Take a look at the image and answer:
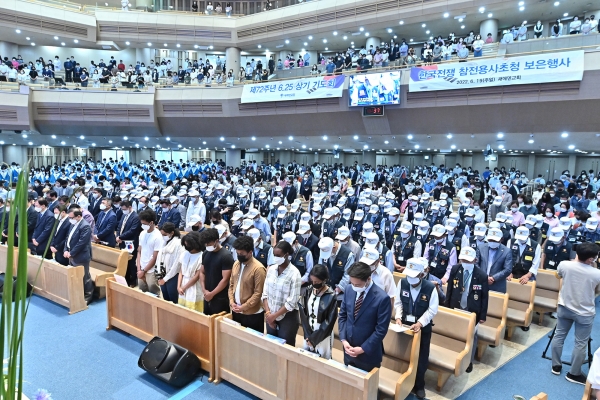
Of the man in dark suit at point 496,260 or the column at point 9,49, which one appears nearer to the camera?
the man in dark suit at point 496,260

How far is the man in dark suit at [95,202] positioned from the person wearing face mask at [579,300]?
33.5 feet

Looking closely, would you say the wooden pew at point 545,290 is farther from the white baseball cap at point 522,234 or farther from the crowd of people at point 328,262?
the white baseball cap at point 522,234

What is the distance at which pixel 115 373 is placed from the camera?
188 inches

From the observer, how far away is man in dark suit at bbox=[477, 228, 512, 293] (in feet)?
18.4

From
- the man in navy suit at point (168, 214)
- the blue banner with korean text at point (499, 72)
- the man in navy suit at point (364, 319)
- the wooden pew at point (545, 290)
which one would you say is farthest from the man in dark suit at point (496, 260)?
the blue banner with korean text at point (499, 72)

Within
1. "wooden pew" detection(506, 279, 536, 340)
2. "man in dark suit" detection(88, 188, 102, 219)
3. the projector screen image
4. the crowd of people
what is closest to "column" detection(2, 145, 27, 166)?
"man in dark suit" detection(88, 188, 102, 219)

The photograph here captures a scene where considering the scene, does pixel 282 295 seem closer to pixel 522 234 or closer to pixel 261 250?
pixel 261 250

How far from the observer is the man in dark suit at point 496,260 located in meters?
5.61

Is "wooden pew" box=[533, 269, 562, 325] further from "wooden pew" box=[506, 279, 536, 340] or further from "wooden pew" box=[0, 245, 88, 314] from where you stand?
"wooden pew" box=[0, 245, 88, 314]

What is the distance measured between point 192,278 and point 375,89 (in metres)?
14.3

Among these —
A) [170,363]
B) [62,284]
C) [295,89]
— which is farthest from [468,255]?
[295,89]

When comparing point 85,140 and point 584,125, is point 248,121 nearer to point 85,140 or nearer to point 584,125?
point 85,140

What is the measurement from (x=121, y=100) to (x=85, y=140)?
741 centimetres

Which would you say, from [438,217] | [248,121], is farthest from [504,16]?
[438,217]
